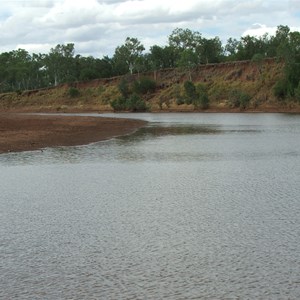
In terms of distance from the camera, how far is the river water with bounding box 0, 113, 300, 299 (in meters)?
Answer: 8.27

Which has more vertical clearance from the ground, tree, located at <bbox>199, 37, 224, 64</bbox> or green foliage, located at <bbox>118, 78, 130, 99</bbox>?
tree, located at <bbox>199, 37, 224, 64</bbox>

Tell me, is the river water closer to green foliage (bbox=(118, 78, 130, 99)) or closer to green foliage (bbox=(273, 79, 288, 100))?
green foliage (bbox=(273, 79, 288, 100))

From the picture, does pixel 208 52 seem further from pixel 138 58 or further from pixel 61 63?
pixel 61 63

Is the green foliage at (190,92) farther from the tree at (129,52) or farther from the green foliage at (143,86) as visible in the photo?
the tree at (129,52)

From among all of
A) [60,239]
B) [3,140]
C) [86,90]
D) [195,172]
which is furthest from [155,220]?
[86,90]

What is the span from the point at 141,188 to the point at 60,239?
600cm

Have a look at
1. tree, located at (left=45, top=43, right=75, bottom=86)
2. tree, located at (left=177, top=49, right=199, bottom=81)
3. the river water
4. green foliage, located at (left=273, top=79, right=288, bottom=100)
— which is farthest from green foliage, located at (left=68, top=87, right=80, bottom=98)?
the river water

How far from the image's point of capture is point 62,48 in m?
146

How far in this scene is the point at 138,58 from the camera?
130m

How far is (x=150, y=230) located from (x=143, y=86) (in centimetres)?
10150

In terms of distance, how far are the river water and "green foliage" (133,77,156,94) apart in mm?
89983

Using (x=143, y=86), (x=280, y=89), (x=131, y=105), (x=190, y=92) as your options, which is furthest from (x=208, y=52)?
(x=280, y=89)

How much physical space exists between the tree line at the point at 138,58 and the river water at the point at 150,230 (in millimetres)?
73041

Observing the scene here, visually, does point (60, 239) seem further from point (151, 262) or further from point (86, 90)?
point (86, 90)
